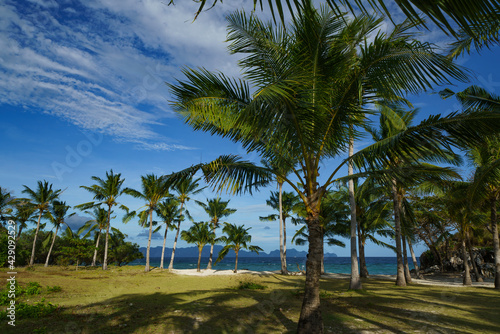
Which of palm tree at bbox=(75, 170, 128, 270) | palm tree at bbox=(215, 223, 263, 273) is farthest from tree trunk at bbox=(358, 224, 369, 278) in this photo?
palm tree at bbox=(75, 170, 128, 270)

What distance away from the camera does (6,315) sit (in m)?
6.81

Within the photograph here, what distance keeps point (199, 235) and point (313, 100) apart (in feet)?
92.7

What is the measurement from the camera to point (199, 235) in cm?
3169

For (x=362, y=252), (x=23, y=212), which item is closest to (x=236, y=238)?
(x=362, y=252)

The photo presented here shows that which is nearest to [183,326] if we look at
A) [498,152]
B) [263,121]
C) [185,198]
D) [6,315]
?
[6,315]

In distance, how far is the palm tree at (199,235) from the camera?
31578mm

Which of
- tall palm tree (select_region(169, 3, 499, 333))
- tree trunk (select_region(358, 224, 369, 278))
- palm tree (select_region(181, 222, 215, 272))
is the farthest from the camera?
palm tree (select_region(181, 222, 215, 272))

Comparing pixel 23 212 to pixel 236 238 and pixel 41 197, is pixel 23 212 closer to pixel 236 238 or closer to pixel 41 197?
pixel 41 197

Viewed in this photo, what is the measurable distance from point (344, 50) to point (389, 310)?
803 centimetres

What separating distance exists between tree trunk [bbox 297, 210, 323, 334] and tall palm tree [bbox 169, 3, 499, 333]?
0.06ft

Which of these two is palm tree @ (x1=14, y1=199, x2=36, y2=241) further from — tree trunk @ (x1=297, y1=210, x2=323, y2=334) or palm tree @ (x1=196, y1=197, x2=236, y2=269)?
tree trunk @ (x1=297, y1=210, x2=323, y2=334)

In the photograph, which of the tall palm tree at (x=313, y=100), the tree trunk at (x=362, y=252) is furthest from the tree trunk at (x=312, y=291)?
the tree trunk at (x=362, y=252)

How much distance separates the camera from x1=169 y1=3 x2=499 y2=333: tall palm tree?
16.8ft

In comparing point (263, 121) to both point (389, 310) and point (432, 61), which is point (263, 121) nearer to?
point (432, 61)
